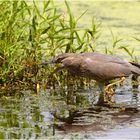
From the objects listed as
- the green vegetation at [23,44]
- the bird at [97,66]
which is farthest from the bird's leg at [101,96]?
the green vegetation at [23,44]

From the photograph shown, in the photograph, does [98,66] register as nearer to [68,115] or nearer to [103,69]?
[103,69]

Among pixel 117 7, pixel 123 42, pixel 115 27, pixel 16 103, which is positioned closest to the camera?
pixel 16 103

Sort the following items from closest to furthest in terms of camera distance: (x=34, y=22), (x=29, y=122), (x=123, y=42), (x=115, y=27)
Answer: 1. (x=29, y=122)
2. (x=34, y=22)
3. (x=123, y=42)
4. (x=115, y=27)

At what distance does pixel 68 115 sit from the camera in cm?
588

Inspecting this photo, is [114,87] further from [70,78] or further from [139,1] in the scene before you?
[139,1]

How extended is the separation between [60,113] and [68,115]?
0.30 ft

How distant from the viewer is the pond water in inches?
203

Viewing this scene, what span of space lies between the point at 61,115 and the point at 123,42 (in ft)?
10.9

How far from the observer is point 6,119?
566 cm

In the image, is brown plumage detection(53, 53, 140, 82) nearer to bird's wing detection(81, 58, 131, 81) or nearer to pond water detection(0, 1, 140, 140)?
bird's wing detection(81, 58, 131, 81)

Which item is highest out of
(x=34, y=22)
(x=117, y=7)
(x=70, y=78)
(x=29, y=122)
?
(x=117, y=7)

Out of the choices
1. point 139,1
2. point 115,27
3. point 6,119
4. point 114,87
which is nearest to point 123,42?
point 115,27

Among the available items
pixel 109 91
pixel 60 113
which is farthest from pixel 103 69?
pixel 60 113

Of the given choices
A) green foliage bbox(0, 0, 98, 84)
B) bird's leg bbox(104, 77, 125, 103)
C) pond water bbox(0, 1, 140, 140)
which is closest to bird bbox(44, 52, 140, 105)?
bird's leg bbox(104, 77, 125, 103)
